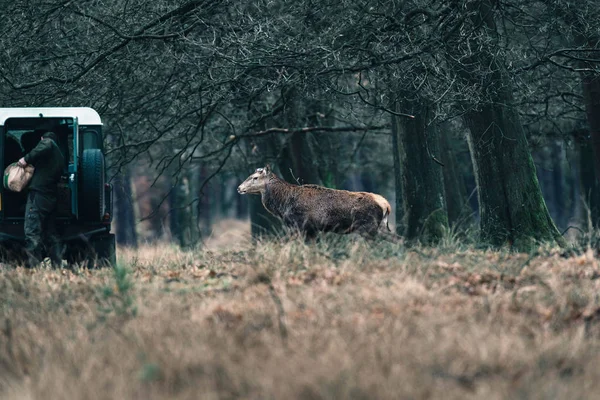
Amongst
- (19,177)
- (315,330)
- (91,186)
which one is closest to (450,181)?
(91,186)

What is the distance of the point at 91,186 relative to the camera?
42.5ft

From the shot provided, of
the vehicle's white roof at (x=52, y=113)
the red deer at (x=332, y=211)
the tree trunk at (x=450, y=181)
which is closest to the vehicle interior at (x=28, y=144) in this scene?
the vehicle's white roof at (x=52, y=113)

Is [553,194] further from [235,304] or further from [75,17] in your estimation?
[235,304]

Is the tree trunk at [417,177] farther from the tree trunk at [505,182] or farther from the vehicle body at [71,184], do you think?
the vehicle body at [71,184]

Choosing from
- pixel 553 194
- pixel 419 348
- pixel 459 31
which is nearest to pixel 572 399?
pixel 419 348

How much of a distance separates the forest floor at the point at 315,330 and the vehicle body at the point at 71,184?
105 inches

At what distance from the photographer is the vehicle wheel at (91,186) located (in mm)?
12805

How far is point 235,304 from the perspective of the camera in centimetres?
815

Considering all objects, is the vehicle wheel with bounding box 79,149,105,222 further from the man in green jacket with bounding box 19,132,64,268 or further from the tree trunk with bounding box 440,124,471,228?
the tree trunk with bounding box 440,124,471,228

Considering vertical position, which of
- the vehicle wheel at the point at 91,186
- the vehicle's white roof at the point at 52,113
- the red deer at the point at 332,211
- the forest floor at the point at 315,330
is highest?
the vehicle's white roof at the point at 52,113

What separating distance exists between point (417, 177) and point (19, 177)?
22.2 feet

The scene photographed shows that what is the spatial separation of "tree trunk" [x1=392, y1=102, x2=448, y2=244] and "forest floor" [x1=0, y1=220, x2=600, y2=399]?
528 centimetres

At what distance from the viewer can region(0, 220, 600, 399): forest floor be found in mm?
5840

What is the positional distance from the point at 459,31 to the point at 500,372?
835cm
